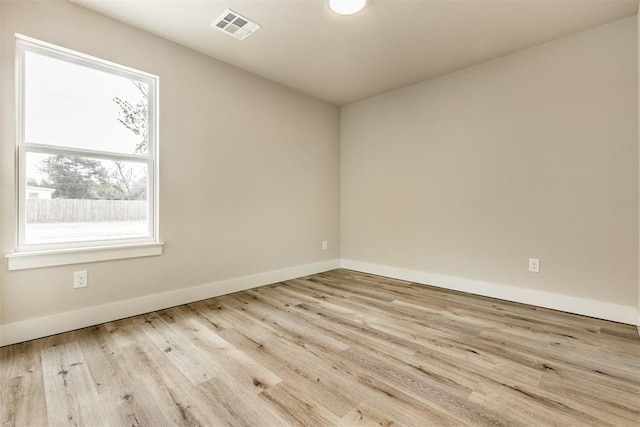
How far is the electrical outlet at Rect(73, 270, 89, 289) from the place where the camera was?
2209 millimetres

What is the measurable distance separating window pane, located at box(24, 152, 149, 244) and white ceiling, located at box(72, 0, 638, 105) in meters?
1.20

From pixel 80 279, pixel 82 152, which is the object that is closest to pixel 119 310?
pixel 80 279

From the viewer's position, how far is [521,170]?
9.21 feet

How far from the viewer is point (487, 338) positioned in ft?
6.77

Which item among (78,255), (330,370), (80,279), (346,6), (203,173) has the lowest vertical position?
(330,370)

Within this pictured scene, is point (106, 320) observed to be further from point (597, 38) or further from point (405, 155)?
point (597, 38)

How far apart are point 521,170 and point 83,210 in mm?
3777

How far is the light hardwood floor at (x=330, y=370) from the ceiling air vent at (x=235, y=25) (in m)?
2.39

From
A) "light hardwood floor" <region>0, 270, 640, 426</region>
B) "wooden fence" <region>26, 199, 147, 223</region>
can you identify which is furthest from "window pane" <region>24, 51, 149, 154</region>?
"light hardwood floor" <region>0, 270, 640, 426</region>

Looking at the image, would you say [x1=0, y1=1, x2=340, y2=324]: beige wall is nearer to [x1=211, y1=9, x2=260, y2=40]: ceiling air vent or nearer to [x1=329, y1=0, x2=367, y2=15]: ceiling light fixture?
[x1=211, y1=9, x2=260, y2=40]: ceiling air vent

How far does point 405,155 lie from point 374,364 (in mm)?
2616

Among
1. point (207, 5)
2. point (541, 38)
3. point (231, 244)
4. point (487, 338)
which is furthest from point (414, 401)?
point (541, 38)

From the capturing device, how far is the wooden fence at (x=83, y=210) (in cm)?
211

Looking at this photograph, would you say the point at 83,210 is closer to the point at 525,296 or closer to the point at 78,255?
the point at 78,255
